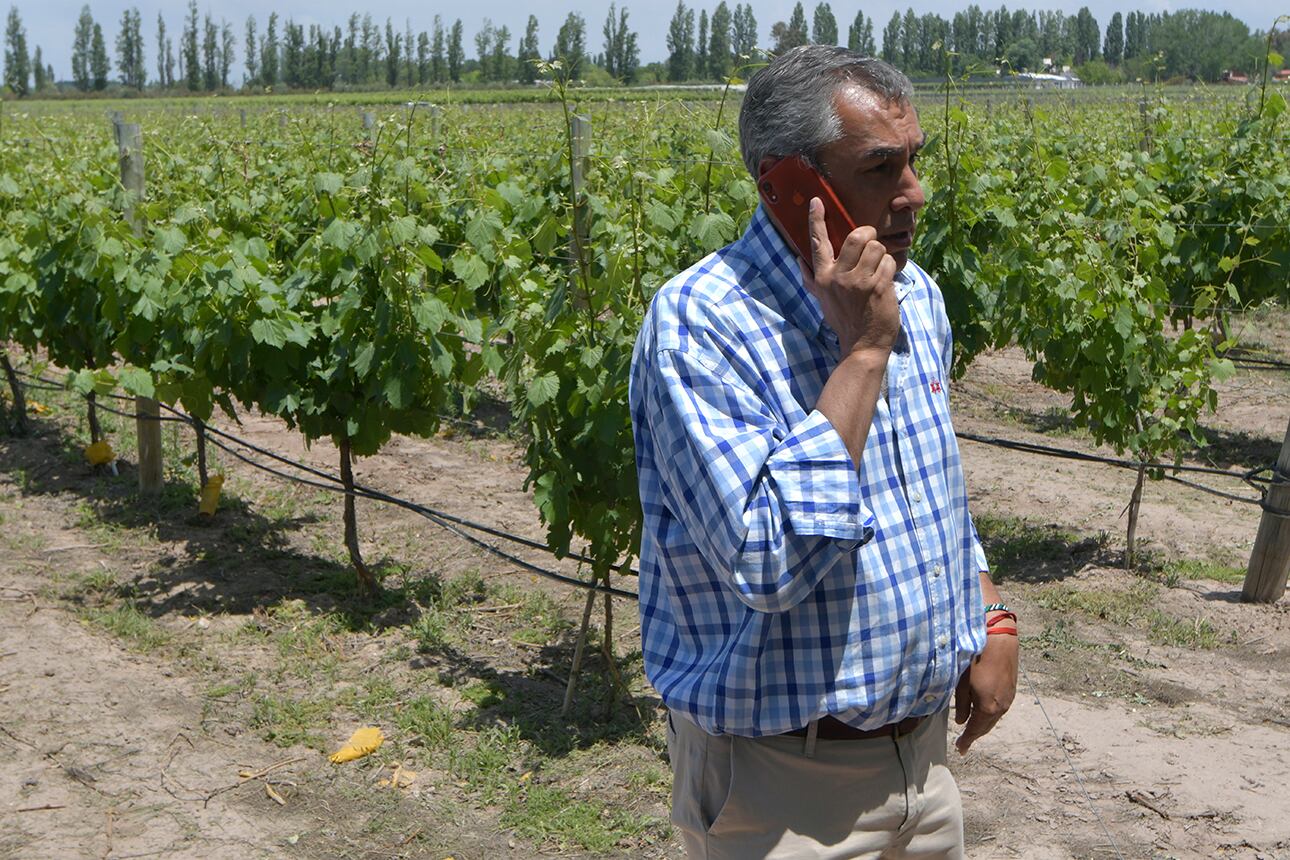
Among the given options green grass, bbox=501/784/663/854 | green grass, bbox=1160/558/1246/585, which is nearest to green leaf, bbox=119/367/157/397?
green grass, bbox=501/784/663/854

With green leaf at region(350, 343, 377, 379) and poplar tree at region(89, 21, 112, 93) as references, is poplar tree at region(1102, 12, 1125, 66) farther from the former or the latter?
poplar tree at region(89, 21, 112, 93)

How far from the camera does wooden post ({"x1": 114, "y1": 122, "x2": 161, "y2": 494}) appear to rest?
6.62 meters

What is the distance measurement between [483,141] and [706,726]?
32.4 ft

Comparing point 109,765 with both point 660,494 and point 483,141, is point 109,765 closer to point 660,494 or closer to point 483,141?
point 660,494

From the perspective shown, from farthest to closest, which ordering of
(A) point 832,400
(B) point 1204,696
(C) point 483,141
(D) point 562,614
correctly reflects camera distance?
1. (C) point 483,141
2. (D) point 562,614
3. (B) point 1204,696
4. (A) point 832,400

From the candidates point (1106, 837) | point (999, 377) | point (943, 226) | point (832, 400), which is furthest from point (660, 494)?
point (999, 377)

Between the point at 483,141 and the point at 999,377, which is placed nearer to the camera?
the point at 999,377

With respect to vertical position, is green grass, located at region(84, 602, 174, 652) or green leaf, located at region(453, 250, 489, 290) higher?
green leaf, located at region(453, 250, 489, 290)

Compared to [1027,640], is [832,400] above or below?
Answer: above

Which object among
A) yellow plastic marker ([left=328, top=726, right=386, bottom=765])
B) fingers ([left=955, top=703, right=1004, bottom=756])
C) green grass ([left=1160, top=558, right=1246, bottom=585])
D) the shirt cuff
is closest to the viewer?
the shirt cuff

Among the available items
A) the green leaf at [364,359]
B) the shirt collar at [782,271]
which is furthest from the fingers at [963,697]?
the green leaf at [364,359]

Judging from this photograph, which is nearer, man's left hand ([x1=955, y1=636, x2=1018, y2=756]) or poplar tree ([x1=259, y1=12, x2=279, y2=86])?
man's left hand ([x1=955, y1=636, x2=1018, y2=756])

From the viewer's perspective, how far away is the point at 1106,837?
11.8ft

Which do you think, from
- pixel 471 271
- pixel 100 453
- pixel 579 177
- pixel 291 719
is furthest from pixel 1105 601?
pixel 100 453
